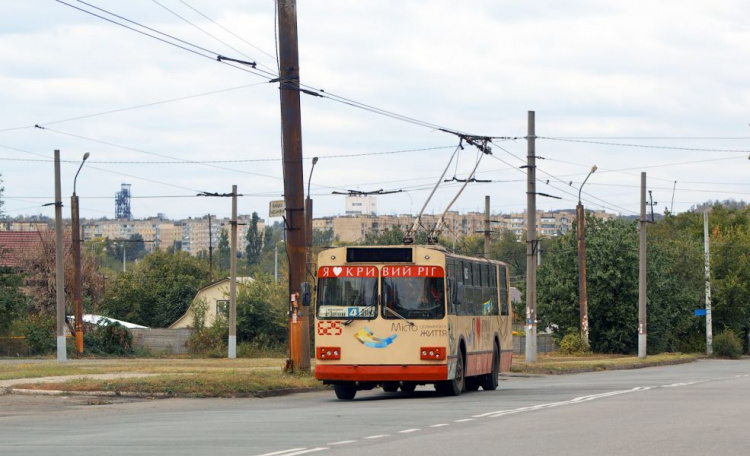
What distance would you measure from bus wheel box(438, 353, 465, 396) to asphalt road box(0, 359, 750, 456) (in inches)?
19.3

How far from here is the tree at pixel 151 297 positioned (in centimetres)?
8056

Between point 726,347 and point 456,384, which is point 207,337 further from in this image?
point 456,384

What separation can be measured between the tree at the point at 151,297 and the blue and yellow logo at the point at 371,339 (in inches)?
2206

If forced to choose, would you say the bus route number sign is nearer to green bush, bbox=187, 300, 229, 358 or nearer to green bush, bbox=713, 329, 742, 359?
green bush, bbox=187, 300, 229, 358

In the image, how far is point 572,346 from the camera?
5888 cm

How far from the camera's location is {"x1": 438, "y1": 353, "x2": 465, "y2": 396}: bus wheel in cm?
2484

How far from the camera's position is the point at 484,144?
3662 cm

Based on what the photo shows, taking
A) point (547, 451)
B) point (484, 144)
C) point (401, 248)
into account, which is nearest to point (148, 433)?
point (547, 451)

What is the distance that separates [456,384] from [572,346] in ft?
115

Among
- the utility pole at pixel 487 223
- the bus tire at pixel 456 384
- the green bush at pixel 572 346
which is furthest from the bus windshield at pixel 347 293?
the green bush at pixel 572 346

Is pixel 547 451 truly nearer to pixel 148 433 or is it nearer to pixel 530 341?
pixel 148 433

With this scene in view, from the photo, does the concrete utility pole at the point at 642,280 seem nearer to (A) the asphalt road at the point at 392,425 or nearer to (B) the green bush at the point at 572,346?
(B) the green bush at the point at 572,346

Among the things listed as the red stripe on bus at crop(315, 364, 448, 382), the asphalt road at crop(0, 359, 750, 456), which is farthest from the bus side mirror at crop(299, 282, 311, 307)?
the asphalt road at crop(0, 359, 750, 456)

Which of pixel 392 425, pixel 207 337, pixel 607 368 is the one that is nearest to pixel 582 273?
pixel 607 368
